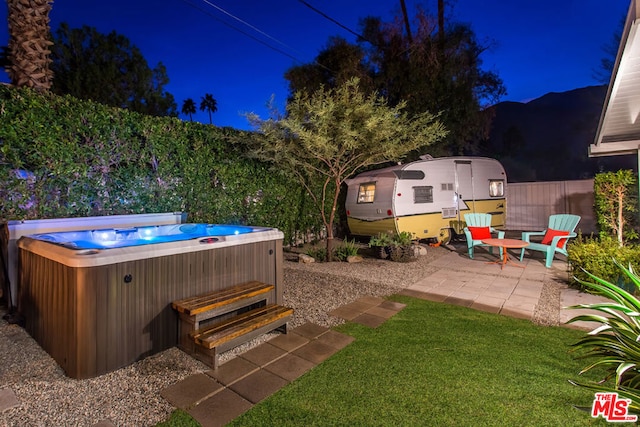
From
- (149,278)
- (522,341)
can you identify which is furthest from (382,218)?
(149,278)

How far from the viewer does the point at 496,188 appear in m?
9.11

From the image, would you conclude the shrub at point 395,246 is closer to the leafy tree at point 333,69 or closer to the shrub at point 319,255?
the shrub at point 319,255

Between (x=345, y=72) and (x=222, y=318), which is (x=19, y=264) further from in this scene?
(x=345, y=72)

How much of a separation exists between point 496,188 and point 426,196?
2.84 meters

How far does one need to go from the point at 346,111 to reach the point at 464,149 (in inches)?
391

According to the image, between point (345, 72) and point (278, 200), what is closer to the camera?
point (278, 200)

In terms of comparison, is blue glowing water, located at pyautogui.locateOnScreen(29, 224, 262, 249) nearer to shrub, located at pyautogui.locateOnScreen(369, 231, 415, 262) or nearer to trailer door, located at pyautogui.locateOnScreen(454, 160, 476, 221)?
shrub, located at pyautogui.locateOnScreen(369, 231, 415, 262)

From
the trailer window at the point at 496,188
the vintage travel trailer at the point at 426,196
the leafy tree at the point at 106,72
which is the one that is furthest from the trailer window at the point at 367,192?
the leafy tree at the point at 106,72

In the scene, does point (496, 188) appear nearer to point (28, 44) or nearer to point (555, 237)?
point (555, 237)

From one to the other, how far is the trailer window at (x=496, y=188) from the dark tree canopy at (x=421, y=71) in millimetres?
3070

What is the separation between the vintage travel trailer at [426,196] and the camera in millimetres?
7465

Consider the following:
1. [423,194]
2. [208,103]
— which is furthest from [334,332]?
[208,103]

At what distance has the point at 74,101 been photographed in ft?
13.9

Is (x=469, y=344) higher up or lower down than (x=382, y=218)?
lower down
